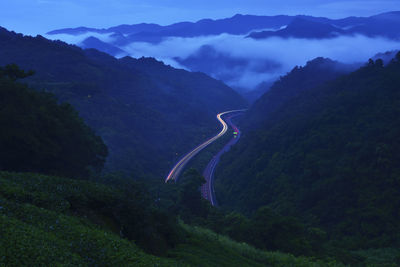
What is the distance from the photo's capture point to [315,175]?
55500mm

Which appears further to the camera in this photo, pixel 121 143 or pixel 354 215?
pixel 121 143

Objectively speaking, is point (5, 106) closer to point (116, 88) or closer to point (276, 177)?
point (276, 177)

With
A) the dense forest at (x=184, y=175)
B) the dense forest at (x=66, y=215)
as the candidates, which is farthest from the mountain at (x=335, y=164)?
the dense forest at (x=66, y=215)

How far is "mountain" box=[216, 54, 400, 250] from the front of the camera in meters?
42.7

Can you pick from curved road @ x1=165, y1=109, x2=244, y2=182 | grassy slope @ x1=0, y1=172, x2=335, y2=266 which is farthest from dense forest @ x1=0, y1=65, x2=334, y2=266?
curved road @ x1=165, y1=109, x2=244, y2=182

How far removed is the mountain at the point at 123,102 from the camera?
257 ft

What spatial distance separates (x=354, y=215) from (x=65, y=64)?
97.4 m

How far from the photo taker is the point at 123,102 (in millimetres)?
104500

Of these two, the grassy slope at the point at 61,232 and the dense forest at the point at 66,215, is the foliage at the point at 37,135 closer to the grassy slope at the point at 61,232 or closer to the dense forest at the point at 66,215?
the dense forest at the point at 66,215

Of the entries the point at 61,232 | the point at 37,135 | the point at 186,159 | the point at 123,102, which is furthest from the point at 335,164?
the point at 123,102

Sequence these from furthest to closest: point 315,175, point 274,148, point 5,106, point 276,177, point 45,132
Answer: point 274,148 → point 276,177 → point 315,175 → point 45,132 → point 5,106

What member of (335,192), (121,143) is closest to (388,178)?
(335,192)

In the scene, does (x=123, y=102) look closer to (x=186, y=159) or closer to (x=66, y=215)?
(x=186, y=159)

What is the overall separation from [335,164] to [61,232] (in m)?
49.9
